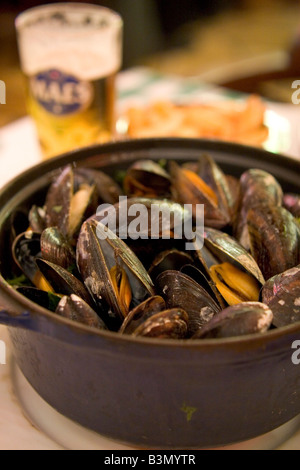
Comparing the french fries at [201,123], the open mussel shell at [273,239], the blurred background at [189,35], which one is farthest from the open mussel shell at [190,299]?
the blurred background at [189,35]

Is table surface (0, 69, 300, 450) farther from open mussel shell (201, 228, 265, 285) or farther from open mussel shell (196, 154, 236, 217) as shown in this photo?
open mussel shell (196, 154, 236, 217)

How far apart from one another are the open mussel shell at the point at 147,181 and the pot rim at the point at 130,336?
2.4 inches

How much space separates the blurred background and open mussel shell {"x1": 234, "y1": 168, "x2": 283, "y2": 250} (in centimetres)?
189

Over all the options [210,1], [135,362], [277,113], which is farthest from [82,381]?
[210,1]

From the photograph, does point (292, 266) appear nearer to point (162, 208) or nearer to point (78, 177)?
point (162, 208)

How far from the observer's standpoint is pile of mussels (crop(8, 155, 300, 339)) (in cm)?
55

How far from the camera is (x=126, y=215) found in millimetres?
689

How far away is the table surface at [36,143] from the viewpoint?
23.9 inches


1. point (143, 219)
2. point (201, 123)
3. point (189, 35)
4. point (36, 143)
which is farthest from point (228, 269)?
point (189, 35)

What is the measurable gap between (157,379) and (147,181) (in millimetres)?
405

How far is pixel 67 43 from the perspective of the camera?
3.58ft

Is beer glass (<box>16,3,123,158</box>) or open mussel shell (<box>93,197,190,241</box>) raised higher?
beer glass (<box>16,3,123,158</box>)

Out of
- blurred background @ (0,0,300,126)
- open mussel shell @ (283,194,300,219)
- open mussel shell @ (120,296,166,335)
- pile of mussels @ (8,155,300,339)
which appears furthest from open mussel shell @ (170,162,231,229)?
blurred background @ (0,0,300,126)

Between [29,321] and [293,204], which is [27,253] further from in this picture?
[293,204]
